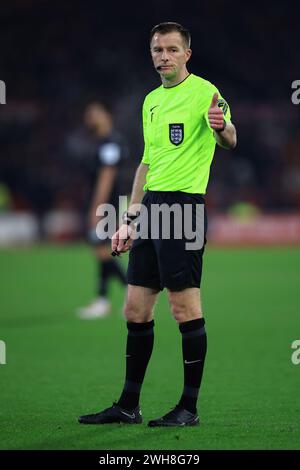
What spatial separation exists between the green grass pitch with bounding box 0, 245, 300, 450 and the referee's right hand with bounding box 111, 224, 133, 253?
3.36 ft

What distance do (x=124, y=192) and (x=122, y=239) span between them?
59.4 ft

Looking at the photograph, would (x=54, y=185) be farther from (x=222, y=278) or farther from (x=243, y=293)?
(x=243, y=293)

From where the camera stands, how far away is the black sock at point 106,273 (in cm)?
1074

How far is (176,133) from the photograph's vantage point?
5211 millimetres

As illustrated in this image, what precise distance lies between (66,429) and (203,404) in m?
1.11

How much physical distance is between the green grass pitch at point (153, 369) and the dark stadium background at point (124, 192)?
1.2 inches

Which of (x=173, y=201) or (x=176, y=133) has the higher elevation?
(x=176, y=133)

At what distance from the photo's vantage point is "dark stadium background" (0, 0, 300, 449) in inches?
276

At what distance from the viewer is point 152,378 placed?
696 centimetres

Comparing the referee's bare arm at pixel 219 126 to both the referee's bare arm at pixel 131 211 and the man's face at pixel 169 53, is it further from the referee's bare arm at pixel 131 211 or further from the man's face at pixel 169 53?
the referee's bare arm at pixel 131 211

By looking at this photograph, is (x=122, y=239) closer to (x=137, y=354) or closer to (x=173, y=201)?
(x=173, y=201)

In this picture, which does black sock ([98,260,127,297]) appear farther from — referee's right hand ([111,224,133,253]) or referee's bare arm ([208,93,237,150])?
referee's bare arm ([208,93,237,150])

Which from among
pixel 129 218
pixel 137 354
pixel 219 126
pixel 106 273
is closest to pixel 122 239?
pixel 129 218

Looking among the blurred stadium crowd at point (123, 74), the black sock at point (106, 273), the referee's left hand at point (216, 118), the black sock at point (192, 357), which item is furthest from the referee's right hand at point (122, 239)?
the blurred stadium crowd at point (123, 74)
